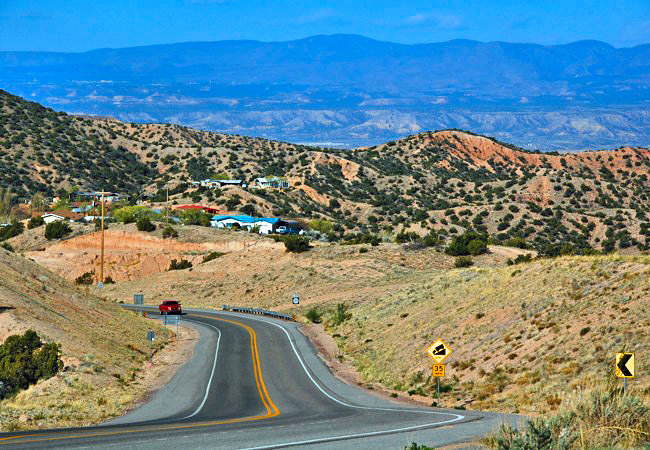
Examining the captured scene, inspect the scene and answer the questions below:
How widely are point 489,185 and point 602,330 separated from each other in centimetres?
11488

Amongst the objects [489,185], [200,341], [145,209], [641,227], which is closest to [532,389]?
[200,341]

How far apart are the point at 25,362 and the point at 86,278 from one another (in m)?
60.9

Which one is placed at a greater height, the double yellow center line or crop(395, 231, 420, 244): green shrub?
crop(395, 231, 420, 244): green shrub

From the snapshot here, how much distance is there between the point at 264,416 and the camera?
30.0m

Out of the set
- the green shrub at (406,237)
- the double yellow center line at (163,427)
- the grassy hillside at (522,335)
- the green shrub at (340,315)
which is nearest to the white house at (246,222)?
the green shrub at (406,237)

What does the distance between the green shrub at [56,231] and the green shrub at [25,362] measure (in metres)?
69.2

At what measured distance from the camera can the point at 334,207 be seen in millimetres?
140250

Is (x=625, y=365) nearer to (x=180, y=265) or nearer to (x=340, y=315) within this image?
(x=340, y=315)

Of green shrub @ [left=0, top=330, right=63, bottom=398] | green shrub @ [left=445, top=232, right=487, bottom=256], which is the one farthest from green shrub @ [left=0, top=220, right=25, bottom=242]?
green shrub @ [left=0, top=330, right=63, bottom=398]

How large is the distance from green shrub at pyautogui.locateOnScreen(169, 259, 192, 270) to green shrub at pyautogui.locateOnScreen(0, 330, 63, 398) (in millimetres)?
58481

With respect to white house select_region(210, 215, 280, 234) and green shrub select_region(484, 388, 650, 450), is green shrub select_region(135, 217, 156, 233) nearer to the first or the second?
white house select_region(210, 215, 280, 234)

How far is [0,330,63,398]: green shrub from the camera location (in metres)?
34.8

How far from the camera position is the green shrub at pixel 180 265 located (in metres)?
96.2

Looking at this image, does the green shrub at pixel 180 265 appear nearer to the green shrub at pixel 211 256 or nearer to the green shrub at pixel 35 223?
the green shrub at pixel 211 256
